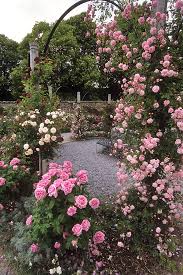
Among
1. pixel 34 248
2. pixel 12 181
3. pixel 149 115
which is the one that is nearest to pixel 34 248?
pixel 34 248

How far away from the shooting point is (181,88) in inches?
152

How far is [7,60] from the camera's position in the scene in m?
30.0

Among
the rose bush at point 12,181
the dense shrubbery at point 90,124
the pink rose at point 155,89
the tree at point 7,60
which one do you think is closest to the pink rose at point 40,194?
the rose bush at point 12,181

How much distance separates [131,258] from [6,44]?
29.0 meters

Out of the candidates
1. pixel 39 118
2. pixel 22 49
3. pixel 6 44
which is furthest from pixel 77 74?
pixel 39 118

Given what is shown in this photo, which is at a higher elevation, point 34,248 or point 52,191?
point 52,191

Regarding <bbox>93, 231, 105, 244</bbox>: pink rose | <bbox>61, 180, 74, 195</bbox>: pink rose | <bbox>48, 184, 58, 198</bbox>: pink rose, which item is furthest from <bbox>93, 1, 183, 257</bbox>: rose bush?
<bbox>48, 184, 58, 198</bbox>: pink rose

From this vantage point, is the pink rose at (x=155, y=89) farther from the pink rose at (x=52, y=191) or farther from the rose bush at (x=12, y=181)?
the rose bush at (x=12, y=181)

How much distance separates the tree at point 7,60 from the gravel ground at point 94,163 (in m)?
18.0

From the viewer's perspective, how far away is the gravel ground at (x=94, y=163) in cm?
682

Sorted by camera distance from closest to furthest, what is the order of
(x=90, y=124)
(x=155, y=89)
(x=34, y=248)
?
(x=34, y=248) < (x=155, y=89) < (x=90, y=124)

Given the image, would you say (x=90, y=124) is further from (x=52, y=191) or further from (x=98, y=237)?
(x=52, y=191)

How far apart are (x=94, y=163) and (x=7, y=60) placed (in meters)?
23.5

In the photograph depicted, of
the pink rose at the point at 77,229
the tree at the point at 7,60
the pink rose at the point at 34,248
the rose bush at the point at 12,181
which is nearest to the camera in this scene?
the pink rose at the point at 77,229
